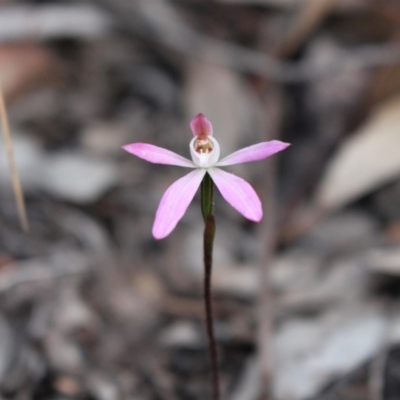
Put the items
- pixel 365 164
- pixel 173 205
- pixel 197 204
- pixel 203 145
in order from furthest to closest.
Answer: pixel 197 204 < pixel 365 164 < pixel 203 145 < pixel 173 205

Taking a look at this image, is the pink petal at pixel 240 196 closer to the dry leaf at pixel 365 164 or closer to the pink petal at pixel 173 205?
the pink petal at pixel 173 205

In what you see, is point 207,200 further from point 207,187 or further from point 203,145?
point 203,145

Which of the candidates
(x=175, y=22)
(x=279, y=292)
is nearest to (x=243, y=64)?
(x=175, y=22)

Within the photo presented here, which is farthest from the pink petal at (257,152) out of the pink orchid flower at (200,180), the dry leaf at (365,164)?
the dry leaf at (365,164)

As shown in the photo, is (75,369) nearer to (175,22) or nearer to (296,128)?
(296,128)

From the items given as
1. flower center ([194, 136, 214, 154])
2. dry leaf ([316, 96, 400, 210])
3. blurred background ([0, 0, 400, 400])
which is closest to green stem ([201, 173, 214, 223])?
flower center ([194, 136, 214, 154])


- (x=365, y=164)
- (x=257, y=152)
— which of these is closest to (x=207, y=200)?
(x=257, y=152)

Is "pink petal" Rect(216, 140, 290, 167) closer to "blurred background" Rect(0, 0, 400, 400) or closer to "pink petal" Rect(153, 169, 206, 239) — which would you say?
"pink petal" Rect(153, 169, 206, 239)
